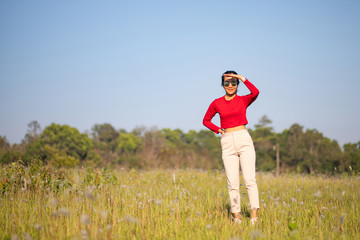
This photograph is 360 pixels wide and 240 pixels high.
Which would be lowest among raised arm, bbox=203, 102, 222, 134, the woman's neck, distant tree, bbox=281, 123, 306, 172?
distant tree, bbox=281, 123, 306, 172

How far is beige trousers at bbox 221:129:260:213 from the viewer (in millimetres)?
4594

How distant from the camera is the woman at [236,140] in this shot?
4.62 metres

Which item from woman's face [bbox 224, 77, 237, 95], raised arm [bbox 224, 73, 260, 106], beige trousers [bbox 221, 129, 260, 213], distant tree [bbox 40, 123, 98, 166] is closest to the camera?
beige trousers [bbox 221, 129, 260, 213]

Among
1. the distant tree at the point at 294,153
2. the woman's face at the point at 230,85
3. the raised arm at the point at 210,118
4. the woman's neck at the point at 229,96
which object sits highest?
the woman's face at the point at 230,85

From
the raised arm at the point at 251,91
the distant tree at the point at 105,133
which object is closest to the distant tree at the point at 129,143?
the distant tree at the point at 105,133

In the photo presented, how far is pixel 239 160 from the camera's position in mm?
4887

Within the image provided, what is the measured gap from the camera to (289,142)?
173 ft

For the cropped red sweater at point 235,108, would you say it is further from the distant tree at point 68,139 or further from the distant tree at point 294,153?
the distant tree at point 68,139

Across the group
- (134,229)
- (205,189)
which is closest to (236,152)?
(134,229)

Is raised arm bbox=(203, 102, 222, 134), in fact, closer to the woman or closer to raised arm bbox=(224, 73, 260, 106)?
the woman

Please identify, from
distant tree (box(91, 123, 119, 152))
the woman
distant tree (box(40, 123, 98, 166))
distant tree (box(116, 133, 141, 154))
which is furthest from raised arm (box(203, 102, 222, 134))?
distant tree (box(91, 123, 119, 152))

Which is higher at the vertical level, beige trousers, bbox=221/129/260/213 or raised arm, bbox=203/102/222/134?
raised arm, bbox=203/102/222/134

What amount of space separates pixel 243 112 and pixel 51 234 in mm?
3142

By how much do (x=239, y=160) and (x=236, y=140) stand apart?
40cm
